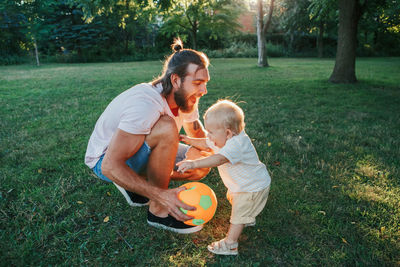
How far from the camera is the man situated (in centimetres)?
205

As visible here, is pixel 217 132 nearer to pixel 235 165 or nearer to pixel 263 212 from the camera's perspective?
pixel 235 165

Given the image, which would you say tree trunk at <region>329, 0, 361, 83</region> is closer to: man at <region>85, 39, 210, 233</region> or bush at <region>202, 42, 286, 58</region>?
man at <region>85, 39, 210, 233</region>

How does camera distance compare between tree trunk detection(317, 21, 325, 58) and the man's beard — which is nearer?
the man's beard

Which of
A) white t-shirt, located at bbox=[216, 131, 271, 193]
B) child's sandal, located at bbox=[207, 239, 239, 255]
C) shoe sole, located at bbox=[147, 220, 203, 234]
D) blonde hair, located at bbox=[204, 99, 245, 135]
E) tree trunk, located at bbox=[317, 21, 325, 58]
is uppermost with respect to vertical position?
tree trunk, located at bbox=[317, 21, 325, 58]

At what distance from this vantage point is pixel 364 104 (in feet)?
21.8

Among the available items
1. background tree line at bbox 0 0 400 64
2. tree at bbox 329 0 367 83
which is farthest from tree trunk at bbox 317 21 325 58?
tree at bbox 329 0 367 83

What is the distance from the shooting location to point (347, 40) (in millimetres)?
9312

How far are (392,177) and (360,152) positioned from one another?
0.71 metres

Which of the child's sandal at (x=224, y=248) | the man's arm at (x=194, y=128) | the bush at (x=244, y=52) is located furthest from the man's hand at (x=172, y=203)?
the bush at (x=244, y=52)

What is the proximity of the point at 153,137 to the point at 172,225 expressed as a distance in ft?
2.64

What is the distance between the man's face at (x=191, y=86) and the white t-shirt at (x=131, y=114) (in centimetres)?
16

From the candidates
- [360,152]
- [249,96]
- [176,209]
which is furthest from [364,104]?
[176,209]

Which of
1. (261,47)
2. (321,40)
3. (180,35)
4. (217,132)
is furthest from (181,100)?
(321,40)

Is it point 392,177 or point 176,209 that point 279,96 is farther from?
point 176,209
